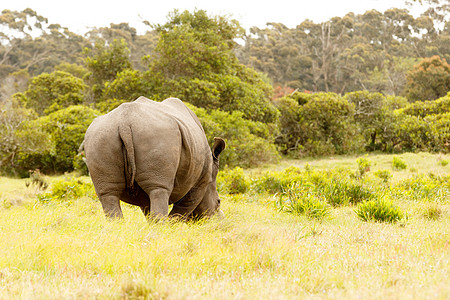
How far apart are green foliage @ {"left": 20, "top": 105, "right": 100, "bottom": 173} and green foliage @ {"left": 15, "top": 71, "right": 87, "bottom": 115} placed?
6264 mm

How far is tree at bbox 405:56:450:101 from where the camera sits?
30.1 metres

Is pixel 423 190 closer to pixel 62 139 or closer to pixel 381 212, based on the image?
pixel 381 212

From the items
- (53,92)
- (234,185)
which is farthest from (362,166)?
(53,92)

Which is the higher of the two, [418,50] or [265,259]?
[418,50]

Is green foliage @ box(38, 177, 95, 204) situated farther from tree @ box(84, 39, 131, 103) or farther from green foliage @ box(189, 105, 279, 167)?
tree @ box(84, 39, 131, 103)

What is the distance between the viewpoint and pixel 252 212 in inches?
252

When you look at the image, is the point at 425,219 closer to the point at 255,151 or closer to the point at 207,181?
the point at 207,181

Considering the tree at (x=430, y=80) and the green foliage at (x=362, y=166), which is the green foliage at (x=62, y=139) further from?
the tree at (x=430, y=80)

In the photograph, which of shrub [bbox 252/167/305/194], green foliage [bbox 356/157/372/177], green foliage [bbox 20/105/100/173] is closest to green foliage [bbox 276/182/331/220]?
shrub [bbox 252/167/305/194]

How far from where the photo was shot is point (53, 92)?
23031 mm

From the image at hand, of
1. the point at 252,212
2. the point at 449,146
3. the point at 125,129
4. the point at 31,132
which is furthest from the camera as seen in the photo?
the point at 449,146

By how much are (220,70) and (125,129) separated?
14541 millimetres

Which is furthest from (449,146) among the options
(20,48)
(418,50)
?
(20,48)

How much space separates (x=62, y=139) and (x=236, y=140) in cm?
622
